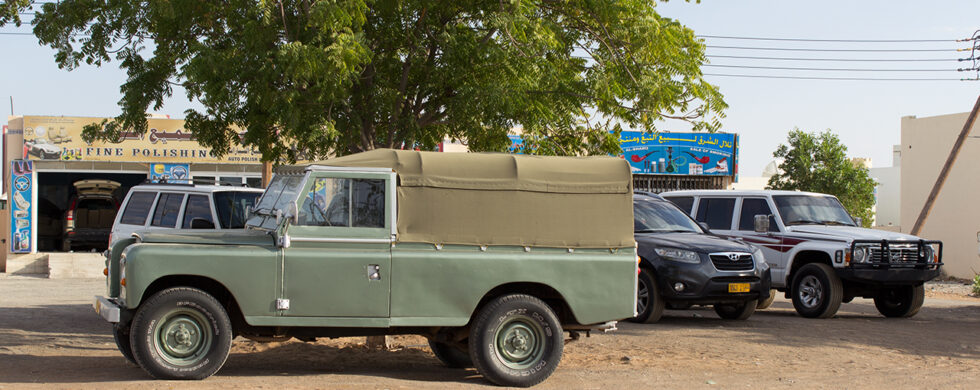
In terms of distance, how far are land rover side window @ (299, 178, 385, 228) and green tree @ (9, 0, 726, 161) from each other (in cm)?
171

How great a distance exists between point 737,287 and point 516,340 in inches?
211

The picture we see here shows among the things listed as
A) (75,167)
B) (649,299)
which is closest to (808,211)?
(649,299)

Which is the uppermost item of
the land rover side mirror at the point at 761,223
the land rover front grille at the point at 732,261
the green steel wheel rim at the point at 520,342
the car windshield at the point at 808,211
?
the car windshield at the point at 808,211

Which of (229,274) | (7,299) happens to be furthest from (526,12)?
(7,299)

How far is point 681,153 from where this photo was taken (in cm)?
2823

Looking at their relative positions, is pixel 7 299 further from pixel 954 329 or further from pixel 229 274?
pixel 954 329

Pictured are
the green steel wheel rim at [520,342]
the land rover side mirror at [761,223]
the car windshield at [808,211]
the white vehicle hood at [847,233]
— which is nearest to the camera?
the green steel wheel rim at [520,342]

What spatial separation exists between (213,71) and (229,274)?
107 inches

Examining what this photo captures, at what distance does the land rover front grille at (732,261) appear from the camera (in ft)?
41.1

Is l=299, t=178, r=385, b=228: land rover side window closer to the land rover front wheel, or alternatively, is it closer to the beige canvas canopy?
the beige canvas canopy

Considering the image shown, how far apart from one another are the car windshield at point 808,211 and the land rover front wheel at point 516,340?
7.91 metres

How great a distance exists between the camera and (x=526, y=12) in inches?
394

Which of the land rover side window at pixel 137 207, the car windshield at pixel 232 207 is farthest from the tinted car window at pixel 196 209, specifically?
the land rover side window at pixel 137 207

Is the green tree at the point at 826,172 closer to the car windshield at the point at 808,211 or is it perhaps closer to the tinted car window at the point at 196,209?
the car windshield at the point at 808,211
